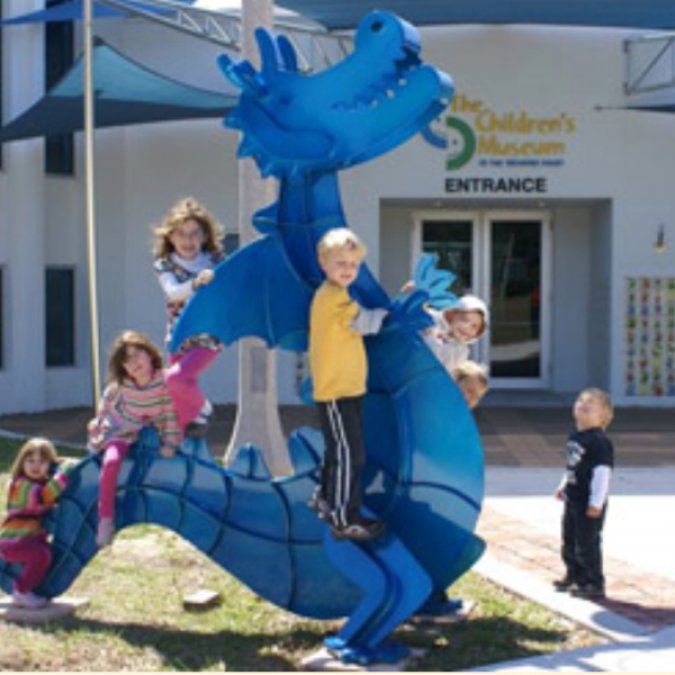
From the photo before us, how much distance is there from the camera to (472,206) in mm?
20062

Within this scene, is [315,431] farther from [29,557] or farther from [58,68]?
[58,68]

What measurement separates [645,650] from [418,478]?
1289 millimetres

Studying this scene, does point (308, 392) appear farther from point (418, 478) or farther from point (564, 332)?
point (564, 332)

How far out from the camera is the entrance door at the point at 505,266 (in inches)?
815

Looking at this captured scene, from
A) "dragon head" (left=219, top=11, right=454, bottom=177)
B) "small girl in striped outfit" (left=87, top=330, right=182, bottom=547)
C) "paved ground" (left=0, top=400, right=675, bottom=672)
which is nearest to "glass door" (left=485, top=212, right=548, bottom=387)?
"paved ground" (left=0, top=400, right=675, bottom=672)

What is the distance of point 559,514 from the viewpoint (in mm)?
9977

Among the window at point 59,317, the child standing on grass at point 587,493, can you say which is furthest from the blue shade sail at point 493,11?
the child standing on grass at point 587,493

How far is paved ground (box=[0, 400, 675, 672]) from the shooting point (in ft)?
20.9

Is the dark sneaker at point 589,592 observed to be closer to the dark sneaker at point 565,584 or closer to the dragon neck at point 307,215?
the dark sneaker at point 565,584

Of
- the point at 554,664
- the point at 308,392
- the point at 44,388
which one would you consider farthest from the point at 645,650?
the point at 44,388

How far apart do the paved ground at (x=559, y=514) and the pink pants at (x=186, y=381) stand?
6.75 feet

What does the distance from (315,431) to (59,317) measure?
13.3 metres

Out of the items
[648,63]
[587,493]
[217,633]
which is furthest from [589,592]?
[648,63]

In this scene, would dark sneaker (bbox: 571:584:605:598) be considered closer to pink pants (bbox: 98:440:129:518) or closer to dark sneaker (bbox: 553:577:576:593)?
dark sneaker (bbox: 553:577:576:593)
